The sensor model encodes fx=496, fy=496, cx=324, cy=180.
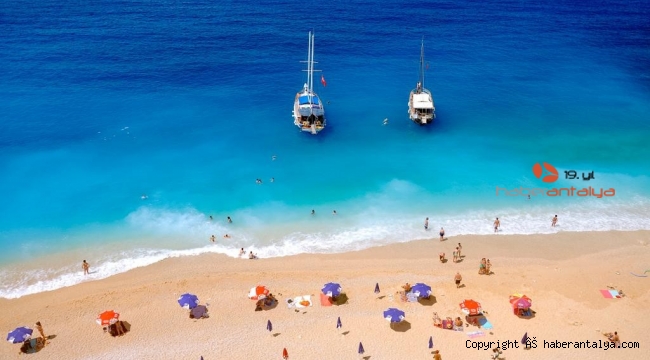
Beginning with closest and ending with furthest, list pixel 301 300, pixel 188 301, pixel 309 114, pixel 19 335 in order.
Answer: pixel 19 335 → pixel 188 301 → pixel 301 300 → pixel 309 114

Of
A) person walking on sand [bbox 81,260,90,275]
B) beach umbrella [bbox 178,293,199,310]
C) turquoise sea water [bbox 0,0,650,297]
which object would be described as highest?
turquoise sea water [bbox 0,0,650,297]

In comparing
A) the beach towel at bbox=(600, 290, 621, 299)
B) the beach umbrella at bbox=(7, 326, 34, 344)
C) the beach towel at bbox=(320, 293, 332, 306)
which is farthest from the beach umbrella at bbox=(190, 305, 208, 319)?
the beach towel at bbox=(600, 290, 621, 299)

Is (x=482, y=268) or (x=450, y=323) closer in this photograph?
(x=450, y=323)

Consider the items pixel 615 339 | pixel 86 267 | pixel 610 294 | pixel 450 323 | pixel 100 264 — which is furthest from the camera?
pixel 100 264

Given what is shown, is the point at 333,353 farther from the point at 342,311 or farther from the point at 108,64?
the point at 108,64

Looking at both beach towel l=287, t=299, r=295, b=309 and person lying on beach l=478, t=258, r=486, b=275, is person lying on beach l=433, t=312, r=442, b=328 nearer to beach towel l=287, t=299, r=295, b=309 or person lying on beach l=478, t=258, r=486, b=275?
person lying on beach l=478, t=258, r=486, b=275

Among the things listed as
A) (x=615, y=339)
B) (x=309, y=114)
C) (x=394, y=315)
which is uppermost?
(x=309, y=114)

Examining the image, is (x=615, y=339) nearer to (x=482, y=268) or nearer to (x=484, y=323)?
(x=484, y=323)

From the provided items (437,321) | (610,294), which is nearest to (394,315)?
(437,321)
